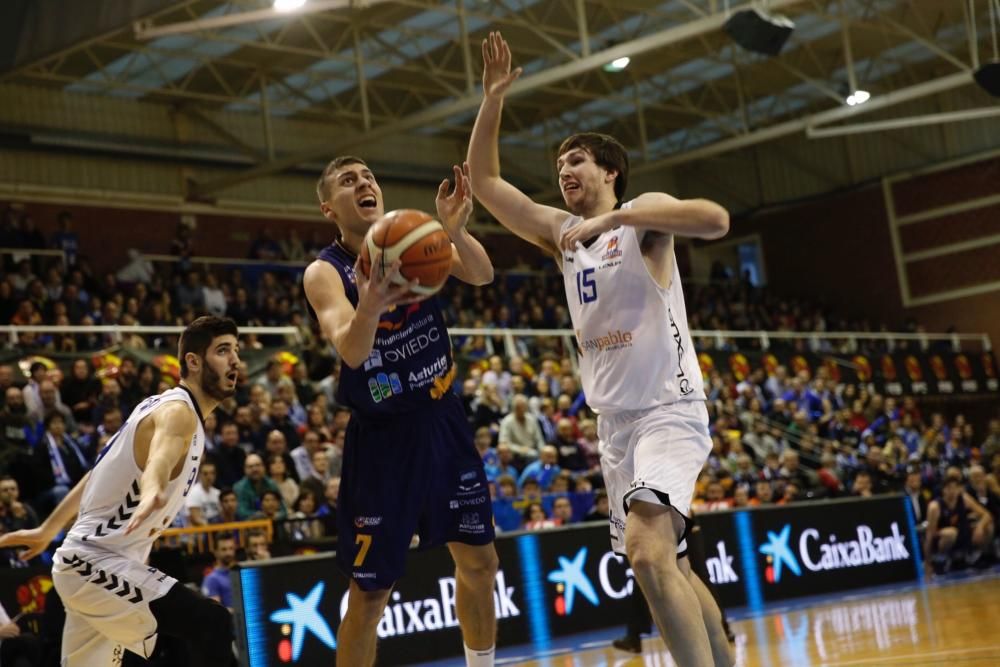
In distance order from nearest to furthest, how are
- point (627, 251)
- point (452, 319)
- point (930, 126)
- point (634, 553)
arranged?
point (634, 553) < point (627, 251) < point (452, 319) < point (930, 126)

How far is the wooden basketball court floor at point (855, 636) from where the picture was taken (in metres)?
7.83

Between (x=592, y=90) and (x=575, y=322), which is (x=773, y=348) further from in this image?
(x=575, y=322)

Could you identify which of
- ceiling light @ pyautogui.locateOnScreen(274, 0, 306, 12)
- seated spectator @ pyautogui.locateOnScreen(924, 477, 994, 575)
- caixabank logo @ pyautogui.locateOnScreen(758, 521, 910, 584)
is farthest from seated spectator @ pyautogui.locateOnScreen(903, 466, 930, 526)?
ceiling light @ pyautogui.locateOnScreen(274, 0, 306, 12)

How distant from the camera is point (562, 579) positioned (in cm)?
1243

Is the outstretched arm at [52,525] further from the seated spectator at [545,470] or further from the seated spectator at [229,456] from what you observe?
the seated spectator at [545,470]

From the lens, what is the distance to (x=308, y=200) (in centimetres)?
2920

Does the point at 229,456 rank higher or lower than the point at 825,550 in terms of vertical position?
higher

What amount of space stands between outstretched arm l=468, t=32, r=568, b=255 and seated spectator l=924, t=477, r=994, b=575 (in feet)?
45.1

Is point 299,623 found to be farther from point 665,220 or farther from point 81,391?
point 665,220

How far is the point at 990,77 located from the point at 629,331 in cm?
1698

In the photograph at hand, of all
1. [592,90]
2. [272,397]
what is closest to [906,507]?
[272,397]

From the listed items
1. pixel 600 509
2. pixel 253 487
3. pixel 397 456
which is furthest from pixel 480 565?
pixel 600 509

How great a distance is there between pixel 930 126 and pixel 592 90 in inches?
381

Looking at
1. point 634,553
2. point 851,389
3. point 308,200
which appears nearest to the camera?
point 634,553
